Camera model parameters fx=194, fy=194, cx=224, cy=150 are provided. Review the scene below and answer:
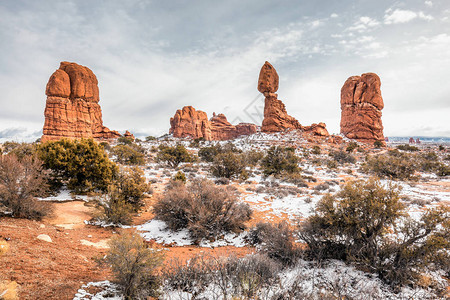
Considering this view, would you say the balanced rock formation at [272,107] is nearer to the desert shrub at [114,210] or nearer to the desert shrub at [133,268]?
the desert shrub at [114,210]

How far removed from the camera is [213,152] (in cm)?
2741

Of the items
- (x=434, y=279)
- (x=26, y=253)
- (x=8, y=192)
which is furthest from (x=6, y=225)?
(x=434, y=279)

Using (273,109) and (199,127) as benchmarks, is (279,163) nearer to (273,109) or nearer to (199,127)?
(273,109)

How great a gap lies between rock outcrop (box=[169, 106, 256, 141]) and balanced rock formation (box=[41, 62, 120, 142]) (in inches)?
1292

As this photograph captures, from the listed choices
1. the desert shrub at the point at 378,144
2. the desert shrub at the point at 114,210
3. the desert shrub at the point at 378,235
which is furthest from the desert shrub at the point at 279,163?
the desert shrub at the point at 378,144

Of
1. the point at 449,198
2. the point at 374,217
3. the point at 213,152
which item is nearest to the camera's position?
the point at 374,217

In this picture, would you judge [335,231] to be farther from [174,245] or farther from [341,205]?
Result: [174,245]

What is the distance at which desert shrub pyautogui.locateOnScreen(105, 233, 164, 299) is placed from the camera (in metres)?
3.33

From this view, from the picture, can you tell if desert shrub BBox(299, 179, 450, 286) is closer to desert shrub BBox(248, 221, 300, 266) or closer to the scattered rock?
desert shrub BBox(248, 221, 300, 266)

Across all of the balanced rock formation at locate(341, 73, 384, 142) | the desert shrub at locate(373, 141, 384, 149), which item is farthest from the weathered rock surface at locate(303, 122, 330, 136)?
the desert shrub at locate(373, 141, 384, 149)

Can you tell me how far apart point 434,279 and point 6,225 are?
10833 millimetres

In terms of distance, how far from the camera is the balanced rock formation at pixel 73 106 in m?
48.7

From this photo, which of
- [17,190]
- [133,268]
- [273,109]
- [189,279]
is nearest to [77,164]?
[17,190]

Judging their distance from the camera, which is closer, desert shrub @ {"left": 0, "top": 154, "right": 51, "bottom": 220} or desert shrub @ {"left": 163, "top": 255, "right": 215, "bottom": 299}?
desert shrub @ {"left": 163, "top": 255, "right": 215, "bottom": 299}
